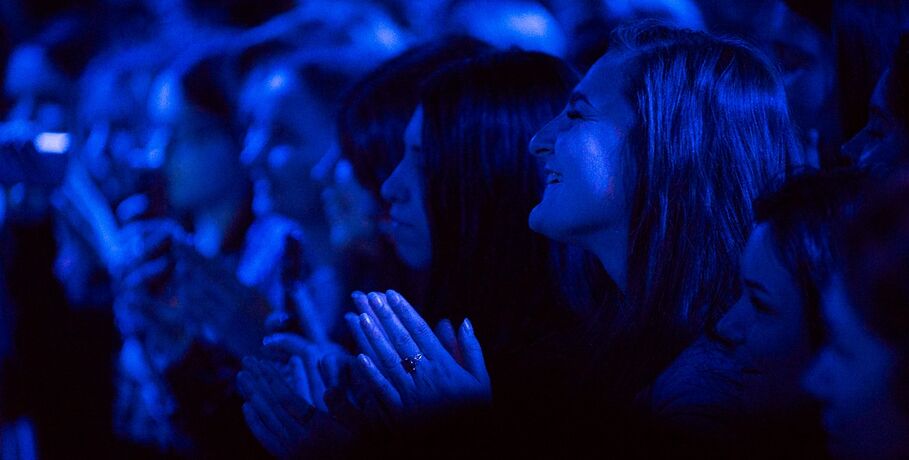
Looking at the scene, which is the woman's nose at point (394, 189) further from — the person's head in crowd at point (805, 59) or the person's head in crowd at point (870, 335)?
the person's head in crowd at point (870, 335)

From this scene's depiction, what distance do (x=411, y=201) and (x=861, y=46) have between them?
0.79 m

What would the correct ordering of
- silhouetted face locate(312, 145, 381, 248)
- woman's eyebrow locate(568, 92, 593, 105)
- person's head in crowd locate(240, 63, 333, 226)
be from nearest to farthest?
woman's eyebrow locate(568, 92, 593, 105) < silhouetted face locate(312, 145, 381, 248) < person's head in crowd locate(240, 63, 333, 226)

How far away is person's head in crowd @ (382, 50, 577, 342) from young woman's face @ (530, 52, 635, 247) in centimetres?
17

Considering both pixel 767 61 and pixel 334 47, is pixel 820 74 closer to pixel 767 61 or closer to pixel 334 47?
pixel 767 61

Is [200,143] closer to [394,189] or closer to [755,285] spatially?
[394,189]

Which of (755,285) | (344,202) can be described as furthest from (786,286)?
(344,202)

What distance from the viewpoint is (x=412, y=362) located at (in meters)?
1.17

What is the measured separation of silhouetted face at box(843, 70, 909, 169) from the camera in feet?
3.63

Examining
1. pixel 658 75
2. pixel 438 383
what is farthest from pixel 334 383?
pixel 658 75

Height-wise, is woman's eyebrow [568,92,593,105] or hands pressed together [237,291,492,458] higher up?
woman's eyebrow [568,92,593,105]

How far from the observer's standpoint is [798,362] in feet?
3.16

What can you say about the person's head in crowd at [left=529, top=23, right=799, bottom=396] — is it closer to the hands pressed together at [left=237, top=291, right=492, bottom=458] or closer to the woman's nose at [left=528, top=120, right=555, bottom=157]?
the woman's nose at [left=528, top=120, right=555, bottom=157]

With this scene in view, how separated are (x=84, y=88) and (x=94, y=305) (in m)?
0.59

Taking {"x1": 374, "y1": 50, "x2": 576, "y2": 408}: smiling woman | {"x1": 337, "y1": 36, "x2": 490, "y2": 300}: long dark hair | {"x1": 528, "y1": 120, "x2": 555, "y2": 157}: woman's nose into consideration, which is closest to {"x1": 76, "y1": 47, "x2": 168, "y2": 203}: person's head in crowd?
{"x1": 337, "y1": 36, "x2": 490, "y2": 300}: long dark hair
